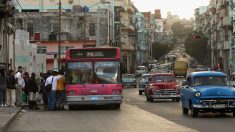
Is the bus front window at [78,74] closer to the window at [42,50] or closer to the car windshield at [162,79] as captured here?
the car windshield at [162,79]

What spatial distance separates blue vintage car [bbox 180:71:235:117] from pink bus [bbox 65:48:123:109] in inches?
233

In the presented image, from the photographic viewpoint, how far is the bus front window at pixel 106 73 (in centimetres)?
3006

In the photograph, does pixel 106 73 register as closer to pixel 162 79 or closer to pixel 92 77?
pixel 92 77

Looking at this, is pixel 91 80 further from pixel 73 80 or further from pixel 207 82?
pixel 207 82

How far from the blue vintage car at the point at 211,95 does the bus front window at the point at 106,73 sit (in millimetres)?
5977

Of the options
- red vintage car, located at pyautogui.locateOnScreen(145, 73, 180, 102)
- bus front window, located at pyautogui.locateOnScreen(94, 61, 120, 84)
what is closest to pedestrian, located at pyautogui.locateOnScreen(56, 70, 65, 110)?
bus front window, located at pyautogui.locateOnScreen(94, 61, 120, 84)

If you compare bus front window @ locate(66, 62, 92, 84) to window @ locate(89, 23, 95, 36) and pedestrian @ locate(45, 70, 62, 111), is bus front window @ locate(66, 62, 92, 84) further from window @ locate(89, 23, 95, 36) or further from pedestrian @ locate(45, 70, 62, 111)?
window @ locate(89, 23, 95, 36)

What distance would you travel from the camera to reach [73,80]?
98.6 feet

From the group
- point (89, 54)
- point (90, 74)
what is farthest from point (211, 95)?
point (89, 54)

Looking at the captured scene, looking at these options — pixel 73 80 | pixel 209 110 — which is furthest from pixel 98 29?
pixel 209 110

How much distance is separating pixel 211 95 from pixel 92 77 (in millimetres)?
7949

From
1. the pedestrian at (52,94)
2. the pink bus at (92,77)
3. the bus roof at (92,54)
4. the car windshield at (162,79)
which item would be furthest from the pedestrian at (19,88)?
the car windshield at (162,79)

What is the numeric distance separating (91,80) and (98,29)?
213 ft

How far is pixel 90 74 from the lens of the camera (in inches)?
1186
